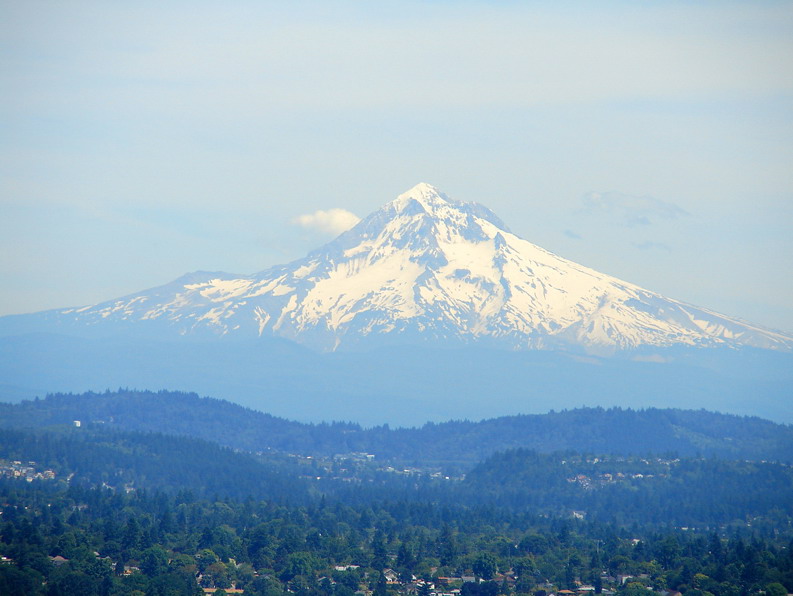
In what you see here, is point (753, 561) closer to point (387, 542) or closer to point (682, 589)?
point (682, 589)

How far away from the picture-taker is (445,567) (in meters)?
142

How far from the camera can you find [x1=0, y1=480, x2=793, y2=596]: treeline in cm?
12744

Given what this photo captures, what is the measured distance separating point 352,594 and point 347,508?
54.8 metres

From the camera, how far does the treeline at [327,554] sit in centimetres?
12744

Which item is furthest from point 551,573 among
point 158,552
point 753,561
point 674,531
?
point 674,531

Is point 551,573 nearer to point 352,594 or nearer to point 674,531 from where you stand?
point 352,594

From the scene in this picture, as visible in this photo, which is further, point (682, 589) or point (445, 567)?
point (445, 567)

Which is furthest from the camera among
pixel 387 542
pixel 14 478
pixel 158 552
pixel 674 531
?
pixel 14 478

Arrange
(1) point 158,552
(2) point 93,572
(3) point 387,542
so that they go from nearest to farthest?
(2) point 93,572 → (1) point 158,552 → (3) point 387,542

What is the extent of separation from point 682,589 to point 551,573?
12876mm

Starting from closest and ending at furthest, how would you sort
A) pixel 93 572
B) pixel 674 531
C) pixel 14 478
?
1. pixel 93 572
2. pixel 674 531
3. pixel 14 478

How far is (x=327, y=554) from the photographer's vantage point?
14712cm

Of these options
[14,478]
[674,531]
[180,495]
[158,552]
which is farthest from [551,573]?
[14,478]

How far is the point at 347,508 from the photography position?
183 meters
